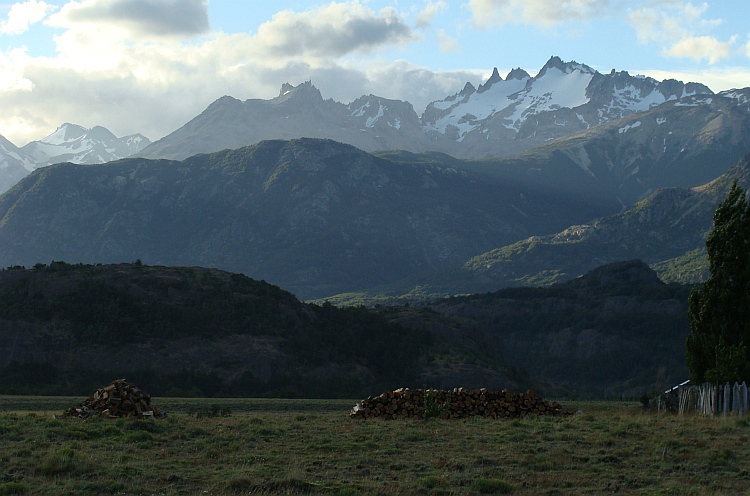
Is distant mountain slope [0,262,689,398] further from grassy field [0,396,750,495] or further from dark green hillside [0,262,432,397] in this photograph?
grassy field [0,396,750,495]

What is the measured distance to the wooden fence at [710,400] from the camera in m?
34.9

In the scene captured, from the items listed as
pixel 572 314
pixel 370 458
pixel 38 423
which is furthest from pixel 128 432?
pixel 572 314

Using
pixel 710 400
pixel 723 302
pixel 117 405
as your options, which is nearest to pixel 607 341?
pixel 723 302

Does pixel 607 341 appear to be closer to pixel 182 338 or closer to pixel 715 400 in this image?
pixel 182 338

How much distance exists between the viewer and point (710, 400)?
36156mm

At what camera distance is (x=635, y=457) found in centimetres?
2731

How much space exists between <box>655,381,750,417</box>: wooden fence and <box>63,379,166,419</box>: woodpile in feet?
83.3

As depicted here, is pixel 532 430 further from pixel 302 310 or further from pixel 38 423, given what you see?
pixel 302 310

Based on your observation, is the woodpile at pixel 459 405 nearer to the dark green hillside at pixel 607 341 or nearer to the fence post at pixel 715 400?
the fence post at pixel 715 400

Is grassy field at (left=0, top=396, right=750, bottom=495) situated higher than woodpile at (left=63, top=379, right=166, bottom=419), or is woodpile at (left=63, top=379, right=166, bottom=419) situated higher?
woodpile at (left=63, top=379, right=166, bottom=419)

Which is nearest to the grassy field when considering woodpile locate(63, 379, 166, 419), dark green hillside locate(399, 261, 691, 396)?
woodpile locate(63, 379, 166, 419)

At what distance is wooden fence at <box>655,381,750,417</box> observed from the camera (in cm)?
3494

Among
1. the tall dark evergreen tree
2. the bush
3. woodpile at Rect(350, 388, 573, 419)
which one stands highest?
the tall dark evergreen tree

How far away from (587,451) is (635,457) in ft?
5.70
